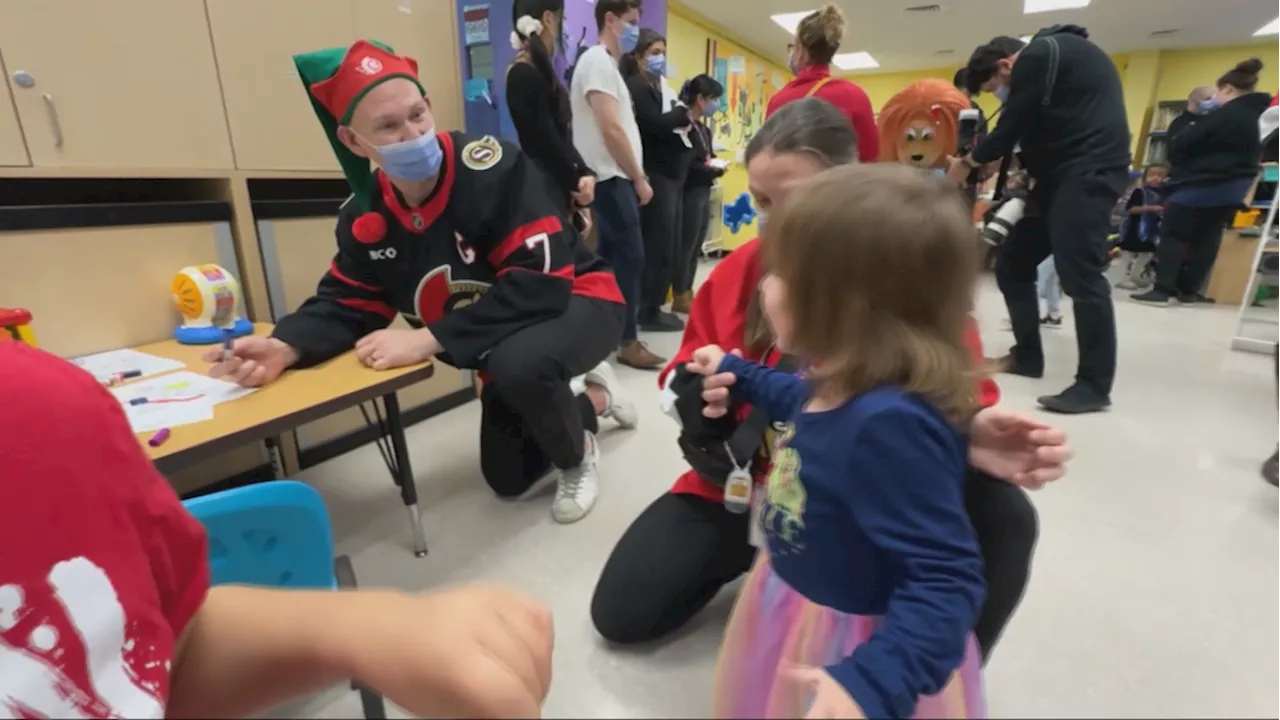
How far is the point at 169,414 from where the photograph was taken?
711mm

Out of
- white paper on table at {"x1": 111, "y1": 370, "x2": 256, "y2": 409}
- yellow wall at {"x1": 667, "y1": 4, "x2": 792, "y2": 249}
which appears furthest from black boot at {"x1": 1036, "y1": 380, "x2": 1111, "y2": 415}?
yellow wall at {"x1": 667, "y1": 4, "x2": 792, "y2": 249}

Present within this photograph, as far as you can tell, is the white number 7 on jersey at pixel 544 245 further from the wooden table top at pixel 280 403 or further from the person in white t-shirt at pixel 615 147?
the person in white t-shirt at pixel 615 147

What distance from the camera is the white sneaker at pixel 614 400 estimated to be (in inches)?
63.1

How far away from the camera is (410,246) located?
1.08 meters

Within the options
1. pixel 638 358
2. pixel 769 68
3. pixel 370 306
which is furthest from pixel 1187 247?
pixel 769 68

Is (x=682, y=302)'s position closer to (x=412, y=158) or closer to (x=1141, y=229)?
(x=412, y=158)

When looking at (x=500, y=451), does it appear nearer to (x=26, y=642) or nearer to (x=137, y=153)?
(x=137, y=153)

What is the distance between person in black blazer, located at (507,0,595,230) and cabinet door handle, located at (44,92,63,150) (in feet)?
2.83

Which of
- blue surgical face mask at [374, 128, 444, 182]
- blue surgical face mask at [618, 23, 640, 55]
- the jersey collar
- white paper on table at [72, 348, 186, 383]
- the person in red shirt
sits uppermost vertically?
blue surgical face mask at [618, 23, 640, 55]

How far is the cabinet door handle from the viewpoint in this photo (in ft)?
3.14

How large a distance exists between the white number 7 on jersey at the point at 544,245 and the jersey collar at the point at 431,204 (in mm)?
156

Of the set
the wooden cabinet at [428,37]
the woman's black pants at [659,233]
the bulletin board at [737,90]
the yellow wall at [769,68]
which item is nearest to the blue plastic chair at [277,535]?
the wooden cabinet at [428,37]

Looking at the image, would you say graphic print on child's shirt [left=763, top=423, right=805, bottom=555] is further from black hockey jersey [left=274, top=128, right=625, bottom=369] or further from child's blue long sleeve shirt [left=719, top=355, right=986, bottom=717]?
black hockey jersey [left=274, top=128, right=625, bottom=369]

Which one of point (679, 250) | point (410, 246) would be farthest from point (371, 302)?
point (679, 250)
